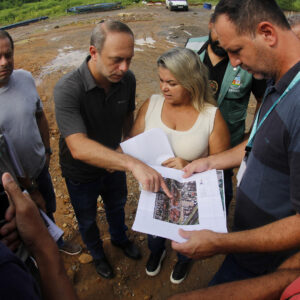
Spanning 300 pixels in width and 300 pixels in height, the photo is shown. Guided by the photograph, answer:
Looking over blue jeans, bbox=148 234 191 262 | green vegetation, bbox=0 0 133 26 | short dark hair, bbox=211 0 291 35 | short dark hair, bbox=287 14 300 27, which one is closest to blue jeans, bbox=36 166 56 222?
blue jeans, bbox=148 234 191 262

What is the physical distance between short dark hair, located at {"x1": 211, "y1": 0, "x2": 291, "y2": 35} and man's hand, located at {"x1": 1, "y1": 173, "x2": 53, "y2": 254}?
1.37 m

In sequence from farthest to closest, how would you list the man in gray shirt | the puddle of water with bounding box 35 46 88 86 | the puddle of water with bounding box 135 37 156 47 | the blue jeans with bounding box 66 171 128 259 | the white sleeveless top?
the puddle of water with bounding box 135 37 156 47 < the puddle of water with bounding box 35 46 88 86 < the blue jeans with bounding box 66 171 128 259 < the man in gray shirt < the white sleeveless top

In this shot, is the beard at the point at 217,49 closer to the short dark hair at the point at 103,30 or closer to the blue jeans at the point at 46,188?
the short dark hair at the point at 103,30

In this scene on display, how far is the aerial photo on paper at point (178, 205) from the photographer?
1.69 metres

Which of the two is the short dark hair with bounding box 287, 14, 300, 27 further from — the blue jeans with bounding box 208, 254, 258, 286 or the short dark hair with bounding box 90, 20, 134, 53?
the blue jeans with bounding box 208, 254, 258, 286

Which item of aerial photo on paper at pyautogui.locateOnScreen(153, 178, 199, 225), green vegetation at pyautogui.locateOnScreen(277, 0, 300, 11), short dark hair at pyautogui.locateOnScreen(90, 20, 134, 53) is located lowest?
green vegetation at pyautogui.locateOnScreen(277, 0, 300, 11)

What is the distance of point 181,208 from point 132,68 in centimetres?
797

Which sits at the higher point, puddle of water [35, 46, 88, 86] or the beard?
the beard

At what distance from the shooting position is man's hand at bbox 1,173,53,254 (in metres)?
1.23

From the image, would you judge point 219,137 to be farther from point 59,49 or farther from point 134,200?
point 59,49

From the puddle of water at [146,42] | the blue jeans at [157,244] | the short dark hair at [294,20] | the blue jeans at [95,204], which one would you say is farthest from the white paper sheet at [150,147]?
the puddle of water at [146,42]

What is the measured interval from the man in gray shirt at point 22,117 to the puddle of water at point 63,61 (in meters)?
5.88

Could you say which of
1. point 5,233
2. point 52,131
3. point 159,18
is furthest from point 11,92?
point 159,18

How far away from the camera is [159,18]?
17156 millimetres
